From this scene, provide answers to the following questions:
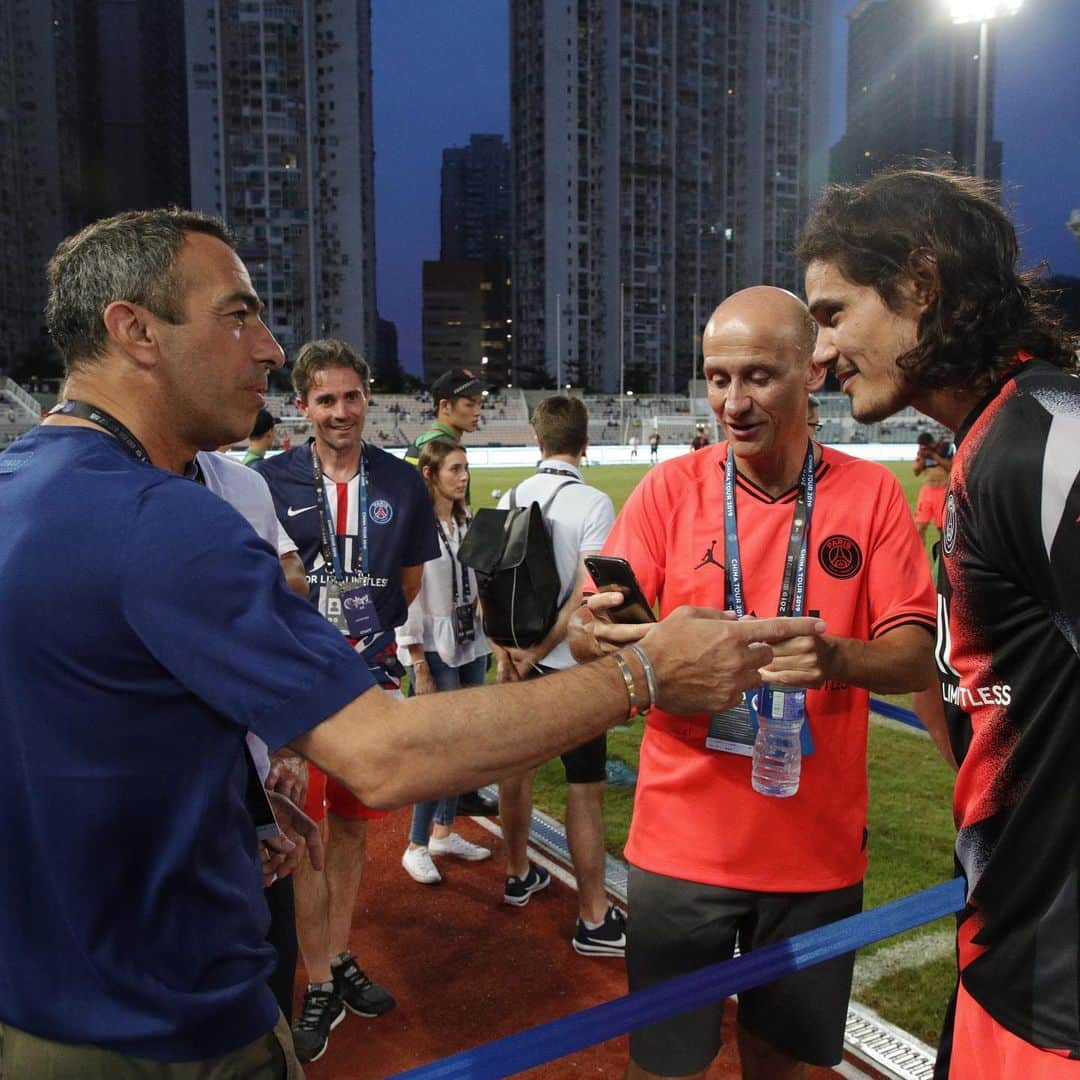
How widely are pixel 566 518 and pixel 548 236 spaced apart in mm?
111700

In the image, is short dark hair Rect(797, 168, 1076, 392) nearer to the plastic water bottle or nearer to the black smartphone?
the black smartphone

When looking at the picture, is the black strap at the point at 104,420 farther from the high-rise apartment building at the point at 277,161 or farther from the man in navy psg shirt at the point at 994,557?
the high-rise apartment building at the point at 277,161

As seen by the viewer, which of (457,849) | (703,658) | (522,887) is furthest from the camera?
(457,849)

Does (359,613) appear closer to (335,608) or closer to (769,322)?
(335,608)

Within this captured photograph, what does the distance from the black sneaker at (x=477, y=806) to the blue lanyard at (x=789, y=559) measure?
4019 millimetres

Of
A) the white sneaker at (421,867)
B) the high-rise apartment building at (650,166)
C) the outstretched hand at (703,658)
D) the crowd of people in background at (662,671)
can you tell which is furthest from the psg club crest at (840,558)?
the high-rise apartment building at (650,166)

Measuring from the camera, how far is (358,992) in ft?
13.0

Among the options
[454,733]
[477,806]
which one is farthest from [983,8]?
[454,733]

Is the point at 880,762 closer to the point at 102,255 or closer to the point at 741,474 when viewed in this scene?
the point at 741,474

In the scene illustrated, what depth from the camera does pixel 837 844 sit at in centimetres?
253

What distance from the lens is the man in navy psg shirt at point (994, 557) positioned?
4.83 ft

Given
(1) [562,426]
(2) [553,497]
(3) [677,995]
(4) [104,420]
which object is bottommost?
(3) [677,995]

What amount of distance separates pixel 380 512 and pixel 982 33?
17.4m

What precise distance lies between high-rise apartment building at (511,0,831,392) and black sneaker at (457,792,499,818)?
101193mm
